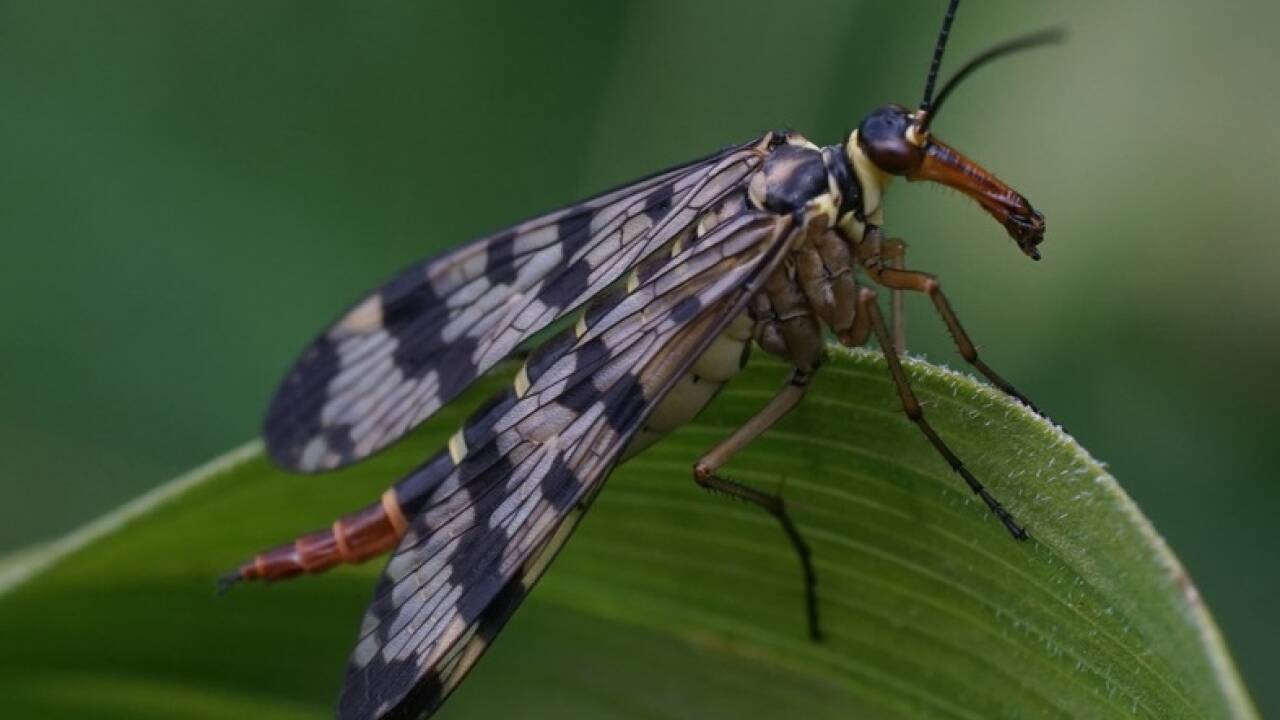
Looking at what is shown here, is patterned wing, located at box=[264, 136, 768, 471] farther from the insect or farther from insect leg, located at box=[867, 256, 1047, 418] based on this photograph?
insect leg, located at box=[867, 256, 1047, 418]

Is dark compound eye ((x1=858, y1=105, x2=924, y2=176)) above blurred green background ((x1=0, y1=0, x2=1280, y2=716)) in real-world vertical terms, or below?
above

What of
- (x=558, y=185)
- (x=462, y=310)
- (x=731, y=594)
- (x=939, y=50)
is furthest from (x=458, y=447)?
(x=558, y=185)

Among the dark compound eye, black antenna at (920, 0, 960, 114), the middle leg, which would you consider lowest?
the middle leg

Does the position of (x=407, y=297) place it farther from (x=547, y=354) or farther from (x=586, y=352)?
(x=586, y=352)

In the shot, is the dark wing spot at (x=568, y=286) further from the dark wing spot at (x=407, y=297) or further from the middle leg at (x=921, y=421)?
the middle leg at (x=921, y=421)

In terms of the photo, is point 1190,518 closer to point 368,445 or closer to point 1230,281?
point 1230,281

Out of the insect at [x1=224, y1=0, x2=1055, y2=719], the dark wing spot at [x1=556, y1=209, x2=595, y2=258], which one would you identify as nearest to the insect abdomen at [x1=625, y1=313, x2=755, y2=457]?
the insect at [x1=224, y1=0, x2=1055, y2=719]

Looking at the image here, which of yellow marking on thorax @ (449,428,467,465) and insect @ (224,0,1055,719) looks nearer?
insect @ (224,0,1055,719)
